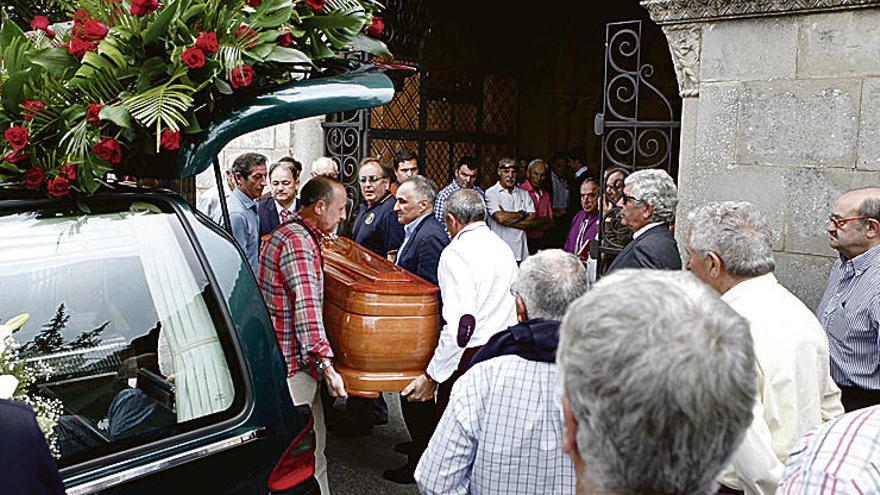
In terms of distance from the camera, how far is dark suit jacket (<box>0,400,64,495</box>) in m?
1.66

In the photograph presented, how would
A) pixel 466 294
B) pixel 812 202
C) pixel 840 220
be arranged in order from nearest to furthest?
pixel 840 220, pixel 466 294, pixel 812 202

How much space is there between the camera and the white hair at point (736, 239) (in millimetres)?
3086

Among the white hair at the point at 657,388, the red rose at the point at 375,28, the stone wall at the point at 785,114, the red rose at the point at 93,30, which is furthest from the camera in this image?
the stone wall at the point at 785,114

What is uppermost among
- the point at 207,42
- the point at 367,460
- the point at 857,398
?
the point at 207,42

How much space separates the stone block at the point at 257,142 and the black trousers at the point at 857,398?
6638 mm

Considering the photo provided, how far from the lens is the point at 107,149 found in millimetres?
→ 2734

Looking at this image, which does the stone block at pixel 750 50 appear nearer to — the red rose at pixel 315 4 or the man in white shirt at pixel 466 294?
the man in white shirt at pixel 466 294

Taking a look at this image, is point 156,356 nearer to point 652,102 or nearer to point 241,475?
point 241,475

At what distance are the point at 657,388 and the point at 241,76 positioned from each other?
1907 millimetres

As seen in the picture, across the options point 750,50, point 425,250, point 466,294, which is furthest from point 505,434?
point 750,50

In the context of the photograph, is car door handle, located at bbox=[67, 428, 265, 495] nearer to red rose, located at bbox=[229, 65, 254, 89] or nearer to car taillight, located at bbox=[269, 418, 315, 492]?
car taillight, located at bbox=[269, 418, 315, 492]

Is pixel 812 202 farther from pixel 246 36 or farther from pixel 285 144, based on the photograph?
pixel 285 144

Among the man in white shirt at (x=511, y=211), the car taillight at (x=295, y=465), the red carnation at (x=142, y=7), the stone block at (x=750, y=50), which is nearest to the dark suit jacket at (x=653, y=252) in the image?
the stone block at (x=750, y=50)

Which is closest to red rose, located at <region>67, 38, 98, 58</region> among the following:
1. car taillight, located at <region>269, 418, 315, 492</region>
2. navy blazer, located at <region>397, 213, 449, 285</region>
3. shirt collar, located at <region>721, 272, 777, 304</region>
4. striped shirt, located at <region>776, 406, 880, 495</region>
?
car taillight, located at <region>269, 418, 315, 492</region>
